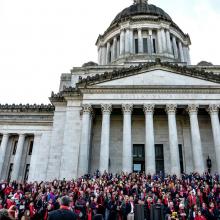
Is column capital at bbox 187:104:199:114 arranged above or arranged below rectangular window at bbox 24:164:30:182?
above

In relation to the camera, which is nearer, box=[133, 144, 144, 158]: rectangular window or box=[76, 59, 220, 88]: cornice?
box=[76, 59, 220, 88]: cornice

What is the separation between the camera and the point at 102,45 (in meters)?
51.6

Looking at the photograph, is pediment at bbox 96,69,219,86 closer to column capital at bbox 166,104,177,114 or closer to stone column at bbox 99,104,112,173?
column capital at bbox 166,104,177,114

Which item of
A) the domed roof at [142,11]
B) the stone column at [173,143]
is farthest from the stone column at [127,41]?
the stone column at [173,143]

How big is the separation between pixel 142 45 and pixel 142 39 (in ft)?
6.13

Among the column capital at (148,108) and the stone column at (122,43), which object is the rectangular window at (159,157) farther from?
the stone column at (122,43)

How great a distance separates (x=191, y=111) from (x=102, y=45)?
2850cm

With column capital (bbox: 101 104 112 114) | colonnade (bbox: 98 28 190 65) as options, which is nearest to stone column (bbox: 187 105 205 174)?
column capital (bbox: 101 104 112 114)

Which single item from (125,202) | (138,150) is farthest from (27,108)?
(125,202)

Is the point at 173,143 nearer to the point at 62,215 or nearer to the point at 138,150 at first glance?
the point at 138,150

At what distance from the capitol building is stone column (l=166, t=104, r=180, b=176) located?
10cm

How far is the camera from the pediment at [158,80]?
29677mm

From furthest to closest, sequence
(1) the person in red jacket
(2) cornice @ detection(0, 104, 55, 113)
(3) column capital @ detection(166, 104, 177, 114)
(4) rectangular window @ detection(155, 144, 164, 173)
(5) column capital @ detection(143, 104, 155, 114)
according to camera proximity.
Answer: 1. (2) cornice @ detection(0, 104, 55, 113)
2. (4) rectangular window @ detection(155, 144, 164, 173)
3. (5) column capital @ detection(143, 104, 155, 114)
4. (3) column capital @ detection(166, 104, 177, 114)
5. (1) the person in red jacket

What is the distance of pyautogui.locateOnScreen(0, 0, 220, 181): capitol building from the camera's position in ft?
89.5
